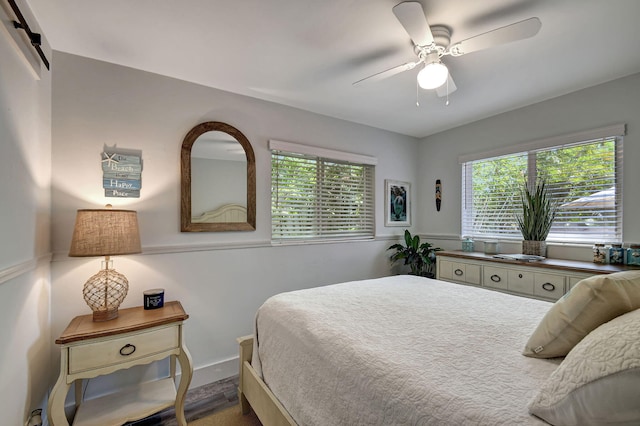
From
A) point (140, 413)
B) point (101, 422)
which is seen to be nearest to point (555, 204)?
point (140, 413)

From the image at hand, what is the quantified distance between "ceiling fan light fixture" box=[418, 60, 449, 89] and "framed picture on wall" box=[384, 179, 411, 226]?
A: 6.33ft

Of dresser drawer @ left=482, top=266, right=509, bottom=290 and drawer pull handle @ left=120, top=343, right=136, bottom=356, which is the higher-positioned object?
dresser drawer @ left=482, top=266, right=509, bottom=290

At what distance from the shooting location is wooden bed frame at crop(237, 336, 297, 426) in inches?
53.8

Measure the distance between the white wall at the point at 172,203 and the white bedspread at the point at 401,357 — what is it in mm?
835

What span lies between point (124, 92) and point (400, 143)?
3044 millimetres

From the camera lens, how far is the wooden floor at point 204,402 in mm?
1883

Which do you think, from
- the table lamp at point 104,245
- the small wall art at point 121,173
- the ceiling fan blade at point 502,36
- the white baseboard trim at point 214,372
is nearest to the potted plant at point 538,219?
the ceiling fan blade at point 502,36

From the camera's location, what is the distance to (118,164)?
2.03 m

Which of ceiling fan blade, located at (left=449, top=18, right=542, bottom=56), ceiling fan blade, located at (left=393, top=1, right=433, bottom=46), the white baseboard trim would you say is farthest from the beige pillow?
the white baseboard trim

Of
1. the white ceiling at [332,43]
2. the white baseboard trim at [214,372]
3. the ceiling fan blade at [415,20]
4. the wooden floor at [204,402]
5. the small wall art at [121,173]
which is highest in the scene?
the white ceiling at [332,43]

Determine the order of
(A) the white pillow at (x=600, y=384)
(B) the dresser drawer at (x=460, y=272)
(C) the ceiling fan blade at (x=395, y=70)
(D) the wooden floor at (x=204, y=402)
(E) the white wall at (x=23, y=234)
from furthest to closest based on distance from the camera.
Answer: (B) the dresser drawer at (x=460, y=272)
(D) the wooden floor at (x=204, y=402)
(C) the ceiling fan blade at (x=395, y=70)
(E) the white wall at (x=23, y=234)
(A) the white pillow at (x=600, y=384)

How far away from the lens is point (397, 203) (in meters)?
3.72

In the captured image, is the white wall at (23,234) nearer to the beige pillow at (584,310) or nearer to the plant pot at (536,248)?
the beige pillow at (584,310)

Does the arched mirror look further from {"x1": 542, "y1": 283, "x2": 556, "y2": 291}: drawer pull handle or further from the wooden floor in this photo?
{"x1": 542, "y1": 283, "x2": 556, "y2": 291}: drawer pull handle
